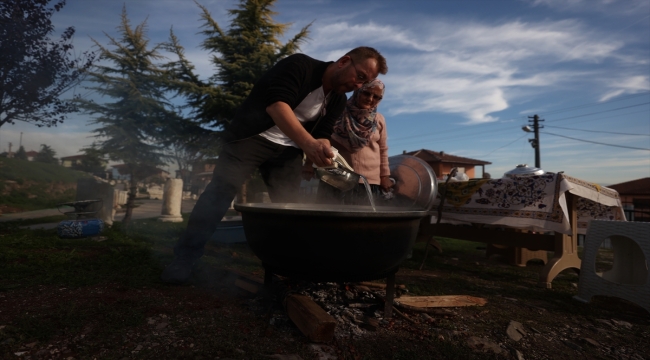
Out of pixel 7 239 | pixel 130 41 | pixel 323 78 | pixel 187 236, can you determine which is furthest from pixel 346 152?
pixel 130 41

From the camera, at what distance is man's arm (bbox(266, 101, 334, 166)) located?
5.41 ft

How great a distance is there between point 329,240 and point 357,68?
1.06 metres

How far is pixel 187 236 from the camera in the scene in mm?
2234

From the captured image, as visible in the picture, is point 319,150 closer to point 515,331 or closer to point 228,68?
point 515,331

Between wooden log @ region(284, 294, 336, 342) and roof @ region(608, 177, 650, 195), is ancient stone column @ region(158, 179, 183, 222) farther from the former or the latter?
roof @ region(608, 177, 650, 195)

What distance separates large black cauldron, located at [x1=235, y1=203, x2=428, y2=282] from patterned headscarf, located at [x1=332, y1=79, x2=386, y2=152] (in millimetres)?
1390

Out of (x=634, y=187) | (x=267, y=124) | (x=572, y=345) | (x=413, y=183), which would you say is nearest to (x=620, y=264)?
(x=572, y=345)

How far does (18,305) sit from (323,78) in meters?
2.12

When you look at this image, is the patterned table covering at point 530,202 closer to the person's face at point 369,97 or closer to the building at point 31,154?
the person's face at point 369,97

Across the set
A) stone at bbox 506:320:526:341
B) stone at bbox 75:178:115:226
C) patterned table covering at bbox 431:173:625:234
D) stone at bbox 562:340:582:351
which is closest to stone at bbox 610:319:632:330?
stone at bbox 562:340:582:351

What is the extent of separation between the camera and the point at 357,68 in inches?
79.4

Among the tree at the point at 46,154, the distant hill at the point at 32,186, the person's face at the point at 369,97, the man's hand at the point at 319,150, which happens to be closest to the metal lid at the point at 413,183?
the person's face at the point at 369,97

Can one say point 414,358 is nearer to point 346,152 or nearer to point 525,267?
point 346,152

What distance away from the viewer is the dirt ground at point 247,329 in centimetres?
147
